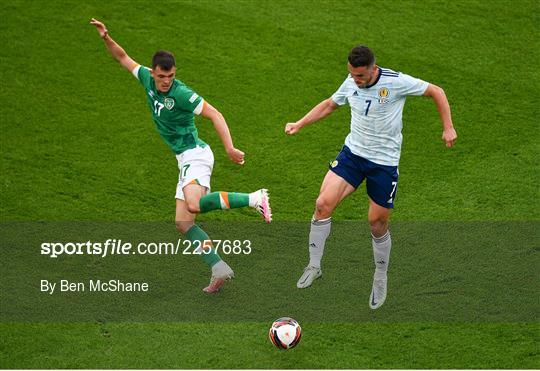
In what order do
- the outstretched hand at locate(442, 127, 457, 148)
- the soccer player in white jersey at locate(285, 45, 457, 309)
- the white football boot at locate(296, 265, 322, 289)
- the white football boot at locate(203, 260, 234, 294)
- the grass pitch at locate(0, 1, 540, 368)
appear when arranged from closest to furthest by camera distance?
the outstretched hand at locate(442, 127, 457, 148)
the soccer player in white jersey at locate(285, 45, 457, 309)
the grass pitch at locate(0, 1, 540, 368)
the white football boot at locate(296, 265, 322, 289)
the white football boot at locate(203, 260, 234, 294)

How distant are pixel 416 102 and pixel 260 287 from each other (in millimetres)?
4016

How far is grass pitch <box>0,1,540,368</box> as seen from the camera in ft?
30.2

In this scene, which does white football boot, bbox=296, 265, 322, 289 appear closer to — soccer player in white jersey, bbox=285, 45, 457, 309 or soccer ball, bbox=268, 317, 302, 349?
soccer player in white jersey, bbox=285, 45, 457, 309

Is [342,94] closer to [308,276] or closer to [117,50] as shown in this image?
[308,276]

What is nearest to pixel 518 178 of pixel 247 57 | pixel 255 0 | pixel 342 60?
pixel 342 60

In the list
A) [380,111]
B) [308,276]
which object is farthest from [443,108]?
[308,276]

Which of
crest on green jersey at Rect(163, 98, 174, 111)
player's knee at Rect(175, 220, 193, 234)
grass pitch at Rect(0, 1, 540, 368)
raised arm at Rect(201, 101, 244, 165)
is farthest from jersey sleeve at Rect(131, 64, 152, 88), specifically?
grass pitch at Rect(0, 1, 540, 368)

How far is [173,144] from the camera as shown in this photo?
9.89m

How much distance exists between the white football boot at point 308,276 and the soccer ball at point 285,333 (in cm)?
62

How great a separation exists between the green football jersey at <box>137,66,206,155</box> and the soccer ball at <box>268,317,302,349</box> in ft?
6.36

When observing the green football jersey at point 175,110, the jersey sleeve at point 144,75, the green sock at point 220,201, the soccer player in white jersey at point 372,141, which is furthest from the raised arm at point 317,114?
the jersey sleeve at point 144,75

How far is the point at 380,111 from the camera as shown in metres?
9.10

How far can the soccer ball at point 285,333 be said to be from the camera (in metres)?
9.02

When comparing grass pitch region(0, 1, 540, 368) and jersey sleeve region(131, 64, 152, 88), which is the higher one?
jersey sleeve region(131, 64, 152, 88)
